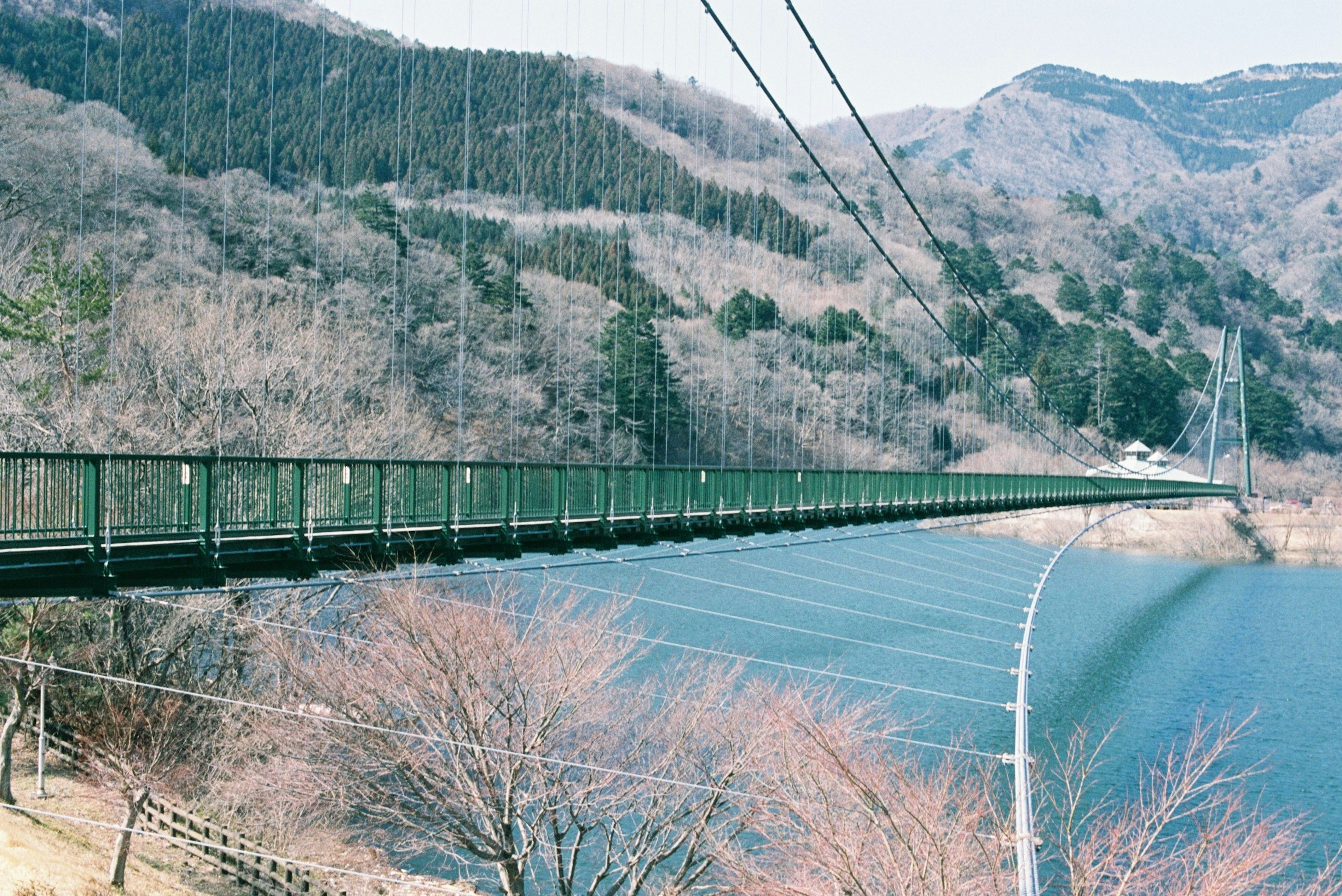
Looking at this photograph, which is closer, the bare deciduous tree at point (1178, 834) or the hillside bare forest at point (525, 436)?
the bare deciduous tree at point (1178, 834)

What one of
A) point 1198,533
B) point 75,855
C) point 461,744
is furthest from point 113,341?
point 1198,533

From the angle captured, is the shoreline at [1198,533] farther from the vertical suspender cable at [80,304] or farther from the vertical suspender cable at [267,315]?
the vertical suspender cable at [80,304]

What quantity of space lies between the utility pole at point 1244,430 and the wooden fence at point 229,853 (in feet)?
245

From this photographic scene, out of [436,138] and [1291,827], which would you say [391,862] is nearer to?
[1291,827]

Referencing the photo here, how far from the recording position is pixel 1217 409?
86188 millimetres

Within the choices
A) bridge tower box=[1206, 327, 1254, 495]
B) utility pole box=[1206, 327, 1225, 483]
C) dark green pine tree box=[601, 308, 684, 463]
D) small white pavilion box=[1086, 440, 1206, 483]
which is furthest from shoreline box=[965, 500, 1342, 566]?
dark green pine tree box=[601, 308, 684, 463]

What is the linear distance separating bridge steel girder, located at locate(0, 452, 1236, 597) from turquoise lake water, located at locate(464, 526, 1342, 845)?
914 mm

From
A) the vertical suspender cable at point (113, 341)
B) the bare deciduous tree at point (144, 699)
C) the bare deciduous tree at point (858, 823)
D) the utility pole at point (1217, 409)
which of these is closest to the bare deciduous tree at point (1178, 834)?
the bare deciduous tree at point (858, 823)

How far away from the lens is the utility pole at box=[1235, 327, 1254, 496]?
270 ft

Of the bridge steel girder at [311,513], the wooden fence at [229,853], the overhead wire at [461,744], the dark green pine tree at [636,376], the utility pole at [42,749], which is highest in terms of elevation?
the dark green pine tree at [636,376]

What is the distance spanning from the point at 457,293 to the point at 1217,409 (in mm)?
57910

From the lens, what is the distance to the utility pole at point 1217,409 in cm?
8269

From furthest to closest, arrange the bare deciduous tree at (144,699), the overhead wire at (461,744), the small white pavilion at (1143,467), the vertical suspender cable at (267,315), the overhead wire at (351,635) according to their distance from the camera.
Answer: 1. the small white pavilion at (1143,467)
2. the vertical suspender cable at (267,315)
3. the overhead wire at (351,635)
4. the bare deciduous tree at (144,699)
5. the overhead wire at (461,744)

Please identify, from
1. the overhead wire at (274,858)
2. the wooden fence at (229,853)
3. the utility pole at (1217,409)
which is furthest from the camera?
the utility pole at (1217,409)
